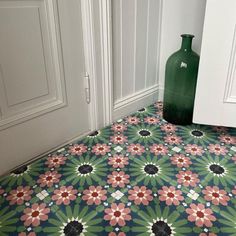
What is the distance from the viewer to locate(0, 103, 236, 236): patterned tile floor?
726 mm

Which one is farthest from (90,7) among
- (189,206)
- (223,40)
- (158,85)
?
(189,206)

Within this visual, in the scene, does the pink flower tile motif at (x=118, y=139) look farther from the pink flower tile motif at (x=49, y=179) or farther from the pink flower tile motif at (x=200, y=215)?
the pink flower tile motif at (x=200, y=215)

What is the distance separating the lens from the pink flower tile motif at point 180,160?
963mm

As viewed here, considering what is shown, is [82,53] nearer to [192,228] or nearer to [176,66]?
[176,66]

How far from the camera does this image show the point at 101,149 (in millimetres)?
1053

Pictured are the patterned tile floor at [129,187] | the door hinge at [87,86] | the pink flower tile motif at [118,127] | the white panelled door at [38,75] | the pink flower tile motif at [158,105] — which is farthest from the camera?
the pink flower tile motif at [158,105]

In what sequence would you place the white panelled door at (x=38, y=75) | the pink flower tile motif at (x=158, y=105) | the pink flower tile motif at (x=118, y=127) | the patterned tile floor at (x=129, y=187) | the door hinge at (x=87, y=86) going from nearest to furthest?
the patterned tile floor at (x=129, y=187), the white panelled door at (x=38, y=75), the door hinge at (x=87, y=86), the pink flower tile motif at (x=118, y=127), the pink flower tile motif at (x=158, y=105)

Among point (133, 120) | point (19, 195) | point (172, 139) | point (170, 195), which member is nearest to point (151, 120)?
point (133, 120)

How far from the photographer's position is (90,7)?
97 cm

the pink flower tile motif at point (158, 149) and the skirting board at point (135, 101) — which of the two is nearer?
the pink flower tile motif at point (158, 149)

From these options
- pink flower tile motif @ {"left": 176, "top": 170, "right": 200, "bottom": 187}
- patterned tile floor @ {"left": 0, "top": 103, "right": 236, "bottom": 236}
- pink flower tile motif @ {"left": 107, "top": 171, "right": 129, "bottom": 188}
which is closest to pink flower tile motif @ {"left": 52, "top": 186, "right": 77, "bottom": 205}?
patterned tile floor @ {"left": 0, "top": 103, "right": 236, "bottom": 236}

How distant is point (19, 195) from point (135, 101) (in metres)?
0.71

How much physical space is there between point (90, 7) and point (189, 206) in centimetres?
76

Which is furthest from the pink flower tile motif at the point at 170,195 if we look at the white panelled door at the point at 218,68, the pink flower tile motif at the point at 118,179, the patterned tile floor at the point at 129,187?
the white panelled door at the point at 218,68
